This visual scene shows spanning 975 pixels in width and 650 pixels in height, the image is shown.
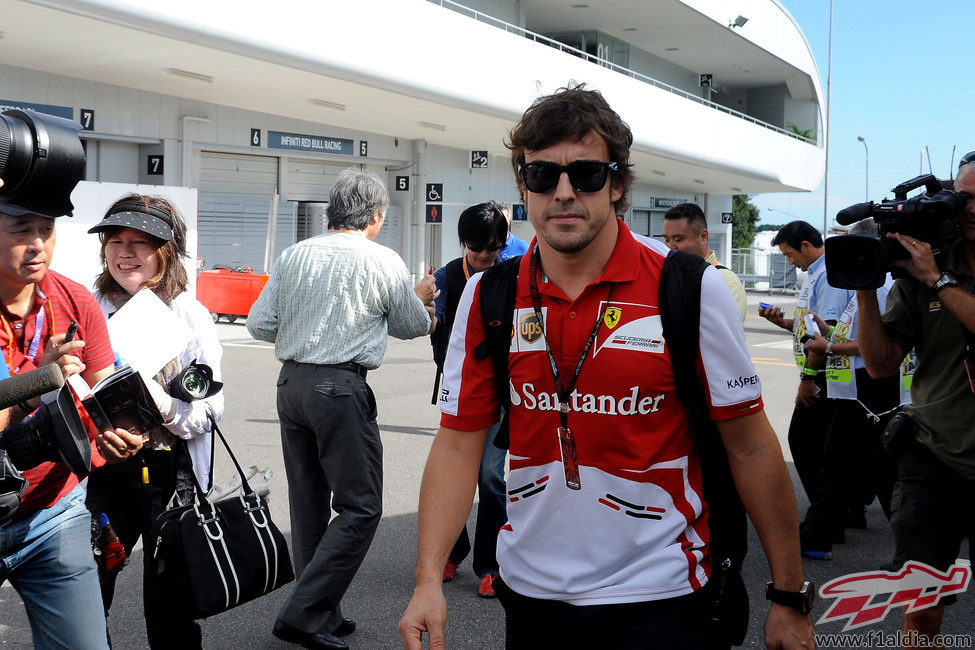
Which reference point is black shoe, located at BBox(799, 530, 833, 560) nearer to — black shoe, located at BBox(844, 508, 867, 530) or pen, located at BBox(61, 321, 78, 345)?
black shoe, located at BBox(844, 508, 867, 530)

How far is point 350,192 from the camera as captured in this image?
466cm

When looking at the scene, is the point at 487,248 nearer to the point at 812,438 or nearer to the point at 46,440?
the point at 812,438

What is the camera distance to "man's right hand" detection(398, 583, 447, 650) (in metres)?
2.27

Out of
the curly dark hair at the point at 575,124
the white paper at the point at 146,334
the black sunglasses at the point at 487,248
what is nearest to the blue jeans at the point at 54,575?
the white paper at the point at 146,334

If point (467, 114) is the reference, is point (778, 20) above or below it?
above

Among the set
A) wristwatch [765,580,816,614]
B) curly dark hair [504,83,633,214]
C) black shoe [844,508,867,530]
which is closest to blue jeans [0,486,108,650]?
curly dark hair [504,83,633,214]

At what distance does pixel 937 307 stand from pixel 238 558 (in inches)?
106

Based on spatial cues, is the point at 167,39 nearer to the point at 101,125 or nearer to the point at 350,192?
the point at 101,125

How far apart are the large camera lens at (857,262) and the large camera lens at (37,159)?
237 cm

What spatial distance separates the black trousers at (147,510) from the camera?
3494mm

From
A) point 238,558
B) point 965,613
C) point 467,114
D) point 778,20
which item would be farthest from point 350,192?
point 778,20

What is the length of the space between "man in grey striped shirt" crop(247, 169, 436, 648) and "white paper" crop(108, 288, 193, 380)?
81cm

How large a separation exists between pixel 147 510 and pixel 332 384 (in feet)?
3.10

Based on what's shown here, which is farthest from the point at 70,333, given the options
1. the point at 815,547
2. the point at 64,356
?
the point at 815,547
